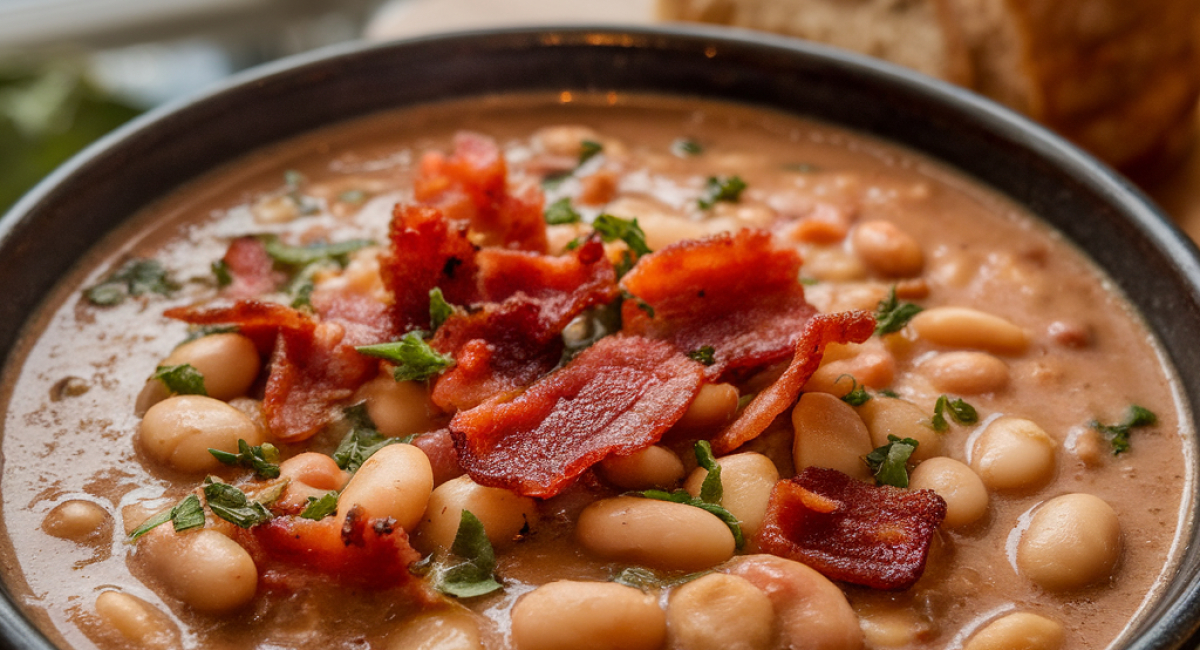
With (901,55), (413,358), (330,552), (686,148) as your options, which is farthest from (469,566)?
(901,55)

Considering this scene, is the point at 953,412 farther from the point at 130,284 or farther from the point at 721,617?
the point at 130,284

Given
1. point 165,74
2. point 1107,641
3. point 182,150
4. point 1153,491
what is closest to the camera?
point 1107,641

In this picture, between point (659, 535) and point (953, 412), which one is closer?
point (659, 535)

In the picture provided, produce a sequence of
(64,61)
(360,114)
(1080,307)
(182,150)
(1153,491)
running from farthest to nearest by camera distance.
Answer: (64,61), (360,114), (182,150), (1080,307), (1153,491)

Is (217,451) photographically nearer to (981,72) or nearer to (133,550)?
(133,550)

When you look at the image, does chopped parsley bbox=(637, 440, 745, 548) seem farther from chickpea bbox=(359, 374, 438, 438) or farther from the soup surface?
chickpea bbox=(359, 374, 438, 438)

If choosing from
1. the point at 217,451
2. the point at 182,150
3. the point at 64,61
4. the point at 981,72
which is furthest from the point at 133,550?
the point at 64,61

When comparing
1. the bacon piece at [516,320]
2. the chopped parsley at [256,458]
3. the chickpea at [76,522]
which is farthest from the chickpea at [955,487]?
the chickpea at [76,522]
